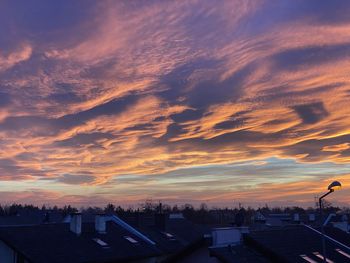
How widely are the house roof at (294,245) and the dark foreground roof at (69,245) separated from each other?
11.3 m

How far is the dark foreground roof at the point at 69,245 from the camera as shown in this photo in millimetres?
30828

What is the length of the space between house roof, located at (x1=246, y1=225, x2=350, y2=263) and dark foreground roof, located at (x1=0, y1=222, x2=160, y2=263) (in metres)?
11.3

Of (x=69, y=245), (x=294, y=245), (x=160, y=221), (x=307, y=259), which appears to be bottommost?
(x=307, y=259)

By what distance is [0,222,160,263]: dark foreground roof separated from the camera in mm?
30828

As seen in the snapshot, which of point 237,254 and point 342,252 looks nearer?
point 237,254

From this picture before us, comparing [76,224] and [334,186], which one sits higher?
[334,186]

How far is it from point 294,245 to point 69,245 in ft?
51.0

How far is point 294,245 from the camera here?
30.4 metres

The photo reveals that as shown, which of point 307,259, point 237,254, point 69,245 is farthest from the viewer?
point 69,245

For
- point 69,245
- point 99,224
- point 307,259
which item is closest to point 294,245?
point 307,259

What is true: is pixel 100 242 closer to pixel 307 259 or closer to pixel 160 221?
pixel 160 221

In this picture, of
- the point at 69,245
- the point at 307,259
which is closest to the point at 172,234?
the point at 69,245

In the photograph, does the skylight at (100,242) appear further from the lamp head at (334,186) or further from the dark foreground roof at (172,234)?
the lamp head at (334,186)

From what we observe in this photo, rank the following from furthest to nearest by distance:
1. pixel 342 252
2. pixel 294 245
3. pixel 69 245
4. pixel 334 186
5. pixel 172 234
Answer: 1. pixel 172 234
2. pixel 69 245
3. pixel 342 252
4. pixel 294 245
5. pixel 334 186
